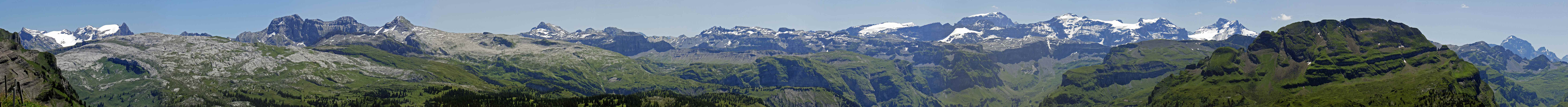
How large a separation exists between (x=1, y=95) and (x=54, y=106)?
161ft

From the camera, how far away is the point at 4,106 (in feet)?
428

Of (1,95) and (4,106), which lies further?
A: (1,95)

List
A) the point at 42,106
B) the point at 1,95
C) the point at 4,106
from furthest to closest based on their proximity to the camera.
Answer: the point at 42,106
the point at 1,95
the point at 4,106

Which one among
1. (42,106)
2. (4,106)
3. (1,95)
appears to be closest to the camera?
(4,106)

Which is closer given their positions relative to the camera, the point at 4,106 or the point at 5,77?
the point at 4,106

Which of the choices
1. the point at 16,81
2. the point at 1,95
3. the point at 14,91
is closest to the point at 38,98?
the point at 16,81

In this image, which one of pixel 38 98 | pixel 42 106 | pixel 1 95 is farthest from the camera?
pixel 38 98

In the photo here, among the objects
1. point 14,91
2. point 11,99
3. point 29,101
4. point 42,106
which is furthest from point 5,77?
point 14,91

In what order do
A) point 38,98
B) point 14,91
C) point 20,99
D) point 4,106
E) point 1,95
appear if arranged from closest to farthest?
point 14,91, point 20,99, point 4,106, point 1,95, point 38,98

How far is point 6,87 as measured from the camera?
7849 inches

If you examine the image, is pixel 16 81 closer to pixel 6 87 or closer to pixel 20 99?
pixel 6 87

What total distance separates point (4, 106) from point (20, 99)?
1352 cm

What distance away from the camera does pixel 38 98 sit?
198875 mm

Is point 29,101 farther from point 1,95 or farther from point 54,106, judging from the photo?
point 54,106
